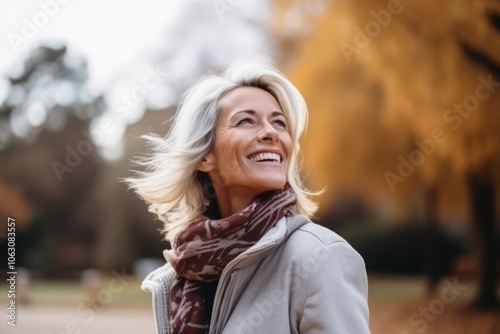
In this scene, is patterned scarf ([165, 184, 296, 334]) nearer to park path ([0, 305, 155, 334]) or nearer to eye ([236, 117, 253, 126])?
eye ([236, 117, 253, 126])

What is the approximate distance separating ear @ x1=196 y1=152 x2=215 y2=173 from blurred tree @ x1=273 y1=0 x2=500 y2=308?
6.02m

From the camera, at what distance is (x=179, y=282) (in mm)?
1895

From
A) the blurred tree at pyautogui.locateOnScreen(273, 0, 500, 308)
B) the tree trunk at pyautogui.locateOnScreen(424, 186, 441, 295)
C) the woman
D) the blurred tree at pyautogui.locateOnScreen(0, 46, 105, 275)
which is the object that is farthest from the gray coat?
the blurred tree at pyautogui.locateOnScreen(0, 46, 105, 275)

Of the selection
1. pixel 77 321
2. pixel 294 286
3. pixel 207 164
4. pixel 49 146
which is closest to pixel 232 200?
pixel 207 164

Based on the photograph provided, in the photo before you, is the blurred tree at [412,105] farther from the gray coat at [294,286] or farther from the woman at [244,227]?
the gray coat at [294,286]

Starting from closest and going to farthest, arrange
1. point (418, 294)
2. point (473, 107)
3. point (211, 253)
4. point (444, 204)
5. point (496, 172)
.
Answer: point (211, 253), point (473, 107), point (496, 172), point (444, 204), point (418, 294)

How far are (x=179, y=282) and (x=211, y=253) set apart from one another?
232 millimetres

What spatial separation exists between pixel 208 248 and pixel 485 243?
9634 millimetres

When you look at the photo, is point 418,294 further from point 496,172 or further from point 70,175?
point 70,175

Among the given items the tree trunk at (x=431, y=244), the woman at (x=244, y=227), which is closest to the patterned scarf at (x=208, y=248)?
the woman at (x=244, y=227)

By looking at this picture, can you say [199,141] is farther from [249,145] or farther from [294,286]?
[294,286]

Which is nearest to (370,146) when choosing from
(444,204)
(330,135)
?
(330,135)

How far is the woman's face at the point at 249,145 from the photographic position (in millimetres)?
1771

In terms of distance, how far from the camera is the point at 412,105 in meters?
8.47
